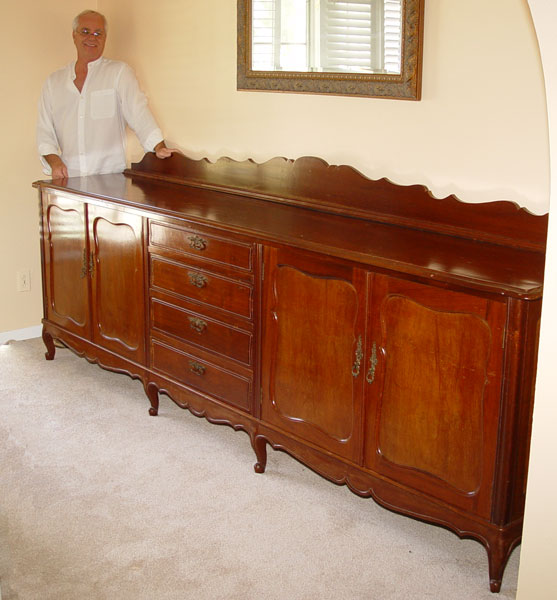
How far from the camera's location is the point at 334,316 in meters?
2.63

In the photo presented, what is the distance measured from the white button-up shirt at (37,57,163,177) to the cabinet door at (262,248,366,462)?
4.97ft

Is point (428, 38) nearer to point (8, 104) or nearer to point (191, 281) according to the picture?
point (191, 281)

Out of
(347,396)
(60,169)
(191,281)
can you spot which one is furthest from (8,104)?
(347,396)

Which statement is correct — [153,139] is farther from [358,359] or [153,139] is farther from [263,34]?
[358,359]

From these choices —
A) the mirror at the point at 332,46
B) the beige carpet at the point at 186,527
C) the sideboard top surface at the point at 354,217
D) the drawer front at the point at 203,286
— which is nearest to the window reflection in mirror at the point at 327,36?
the mirror at the point at 332,46

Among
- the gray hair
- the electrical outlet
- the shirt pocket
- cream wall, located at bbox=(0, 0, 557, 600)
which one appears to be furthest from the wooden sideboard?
the gray hair

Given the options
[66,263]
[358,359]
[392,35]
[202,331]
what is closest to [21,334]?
[66,263]

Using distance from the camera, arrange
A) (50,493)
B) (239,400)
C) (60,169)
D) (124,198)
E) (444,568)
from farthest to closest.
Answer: (60,169)
(124,198)
(239,400)
(50,493)
(444,568)

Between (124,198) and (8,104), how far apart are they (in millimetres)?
1138

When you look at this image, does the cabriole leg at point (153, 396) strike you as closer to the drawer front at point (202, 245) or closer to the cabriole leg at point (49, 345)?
the drawer front at point (202, 245)

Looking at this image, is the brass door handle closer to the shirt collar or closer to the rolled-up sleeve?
the rolled-up sleeve

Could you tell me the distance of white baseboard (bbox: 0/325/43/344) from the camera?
435 centimetres

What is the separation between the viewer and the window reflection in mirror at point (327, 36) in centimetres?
291

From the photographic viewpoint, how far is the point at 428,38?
281cm
